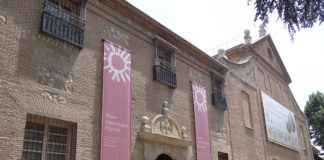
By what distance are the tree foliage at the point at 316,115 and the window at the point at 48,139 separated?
31313 mm

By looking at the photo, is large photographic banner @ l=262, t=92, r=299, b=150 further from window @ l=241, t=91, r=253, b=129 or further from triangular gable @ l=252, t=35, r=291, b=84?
triangular gable @ l=252, t=35, r=291, b=84

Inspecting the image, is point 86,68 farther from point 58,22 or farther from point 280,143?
point 280,143

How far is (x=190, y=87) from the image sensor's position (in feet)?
44.3

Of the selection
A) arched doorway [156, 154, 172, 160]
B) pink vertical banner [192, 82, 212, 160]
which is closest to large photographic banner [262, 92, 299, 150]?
pink vertical banner [192, 82, 212, 160]

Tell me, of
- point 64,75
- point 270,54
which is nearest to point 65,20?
point 64,75

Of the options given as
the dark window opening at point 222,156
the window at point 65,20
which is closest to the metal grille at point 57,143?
the window at point 65,20

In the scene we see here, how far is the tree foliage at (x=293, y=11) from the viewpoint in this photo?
20.6 ft

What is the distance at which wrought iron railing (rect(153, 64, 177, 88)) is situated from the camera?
462 inches

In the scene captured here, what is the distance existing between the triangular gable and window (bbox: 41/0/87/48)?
13307mm

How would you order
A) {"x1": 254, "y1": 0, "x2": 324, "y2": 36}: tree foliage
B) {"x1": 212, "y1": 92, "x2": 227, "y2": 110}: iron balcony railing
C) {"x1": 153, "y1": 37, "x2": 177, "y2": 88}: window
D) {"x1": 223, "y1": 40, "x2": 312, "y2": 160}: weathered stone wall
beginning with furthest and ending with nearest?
{"x1": 223, "y1": 40, "x2": 312, "y2": 160}: weathered stone wall, {"x1": 212, "y1": 92, "x2": 227, "y2": 110}: iron balcony railing, {"x1": 153, "y1": 37, "x2": 177, "y2": 88}: window, {"x1": 254, "y1": 0, "x2": 324, "y2": 36}: tree foliage

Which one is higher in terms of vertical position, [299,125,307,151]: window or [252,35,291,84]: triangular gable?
[252,35,291,84]: triangular gable

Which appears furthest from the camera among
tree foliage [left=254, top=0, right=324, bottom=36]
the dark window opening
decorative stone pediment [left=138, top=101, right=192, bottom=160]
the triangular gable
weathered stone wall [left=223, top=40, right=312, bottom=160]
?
the triangular gable

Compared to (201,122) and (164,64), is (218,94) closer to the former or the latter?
(201,122)

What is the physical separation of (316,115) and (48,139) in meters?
32.3
